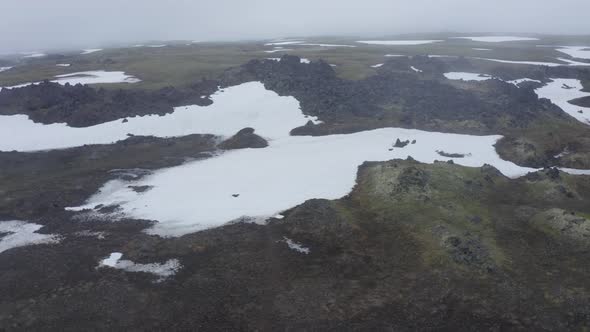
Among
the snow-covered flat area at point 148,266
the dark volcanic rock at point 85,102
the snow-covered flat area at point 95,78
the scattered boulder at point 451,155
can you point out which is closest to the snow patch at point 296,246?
the snow-covered flat area at point 148,266

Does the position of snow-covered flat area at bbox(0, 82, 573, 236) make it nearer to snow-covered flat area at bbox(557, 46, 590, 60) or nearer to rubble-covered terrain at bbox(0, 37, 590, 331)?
rubble-covered terrain at bbox(0, 37, 590, 331)

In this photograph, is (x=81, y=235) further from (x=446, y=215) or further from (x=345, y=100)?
(x=345, y=100)

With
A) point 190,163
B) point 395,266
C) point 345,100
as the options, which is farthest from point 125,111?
point 395,266

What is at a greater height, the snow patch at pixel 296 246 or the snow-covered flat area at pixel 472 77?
the snow-covered flat area at pixel 472 77

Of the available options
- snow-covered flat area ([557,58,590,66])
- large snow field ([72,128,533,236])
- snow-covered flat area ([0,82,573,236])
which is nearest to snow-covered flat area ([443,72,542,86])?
snow-covered flat area ([557,58,590,66])

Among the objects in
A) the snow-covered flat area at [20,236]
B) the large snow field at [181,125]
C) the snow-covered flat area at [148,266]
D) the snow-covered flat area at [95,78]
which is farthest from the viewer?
the snow-covered flat area at [95,78]

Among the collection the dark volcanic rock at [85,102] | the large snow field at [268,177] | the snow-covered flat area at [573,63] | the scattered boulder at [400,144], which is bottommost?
the large snow field at [268,177]

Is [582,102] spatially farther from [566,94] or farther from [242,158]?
[242,158]

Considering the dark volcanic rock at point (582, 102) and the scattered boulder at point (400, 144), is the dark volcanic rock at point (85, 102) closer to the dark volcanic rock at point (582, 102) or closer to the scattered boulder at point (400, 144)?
the scattered boulder at point (400, 144)
